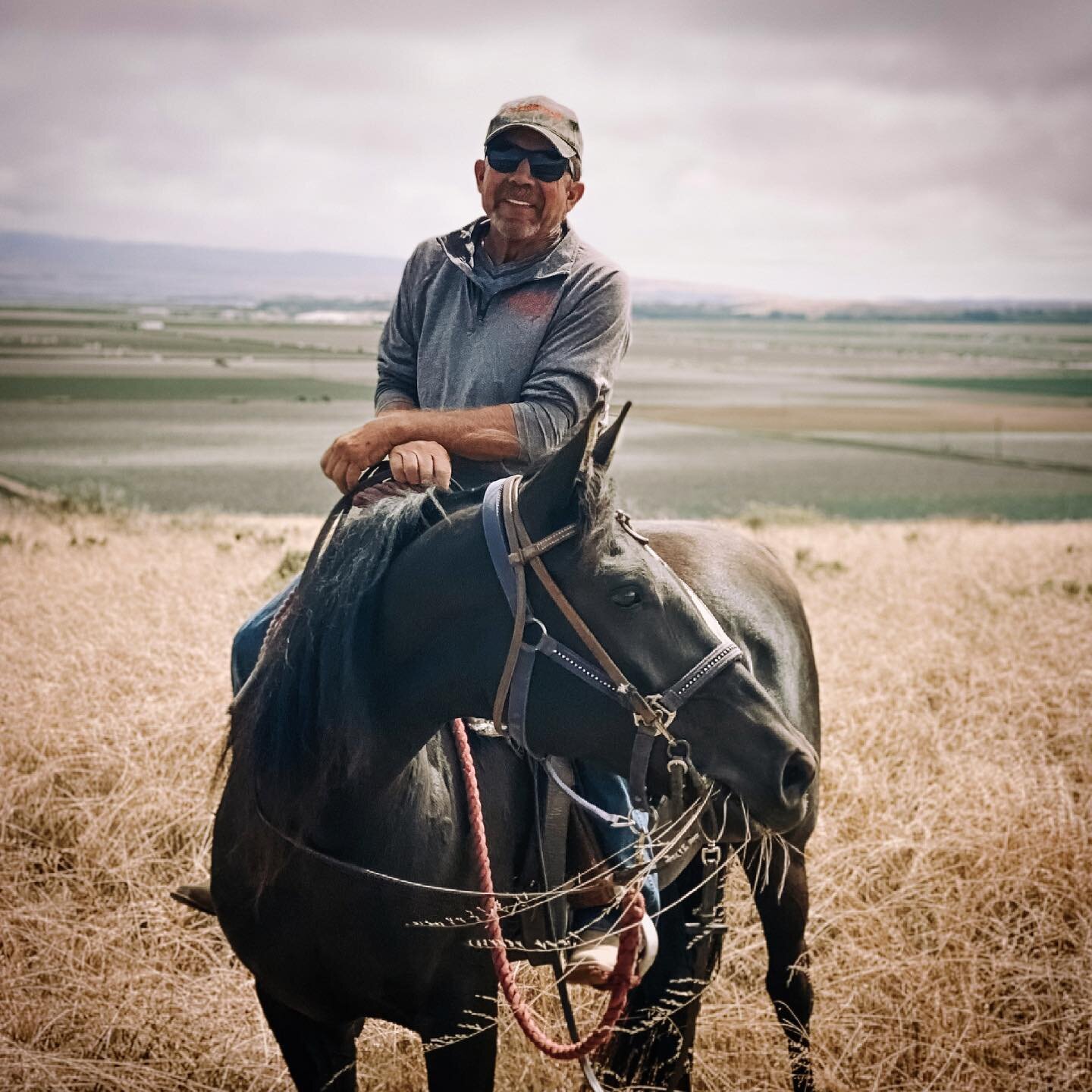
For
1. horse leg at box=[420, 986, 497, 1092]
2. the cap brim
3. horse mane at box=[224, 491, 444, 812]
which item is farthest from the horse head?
the cap brim

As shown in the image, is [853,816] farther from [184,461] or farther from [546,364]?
[184,461]

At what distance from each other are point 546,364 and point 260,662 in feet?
4.30

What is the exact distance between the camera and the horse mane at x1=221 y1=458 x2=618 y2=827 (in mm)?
2764

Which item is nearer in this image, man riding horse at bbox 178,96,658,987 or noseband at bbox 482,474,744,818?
noseband at bbox 482,474,744,818

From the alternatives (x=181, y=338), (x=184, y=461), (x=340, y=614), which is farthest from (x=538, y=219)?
(x=181, y=338)

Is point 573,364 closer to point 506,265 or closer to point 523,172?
point 506,265

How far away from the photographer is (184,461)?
37.2m

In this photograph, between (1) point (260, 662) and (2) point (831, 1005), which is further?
(2) point (831, 1005)

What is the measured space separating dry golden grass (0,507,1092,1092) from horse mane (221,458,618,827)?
2059 mm

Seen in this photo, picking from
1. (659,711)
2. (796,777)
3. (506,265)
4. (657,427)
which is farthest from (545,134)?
(657,427)

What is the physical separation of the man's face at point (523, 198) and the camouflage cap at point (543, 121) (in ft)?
0.14

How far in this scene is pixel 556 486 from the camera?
253cm

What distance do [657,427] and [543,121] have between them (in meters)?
60.5

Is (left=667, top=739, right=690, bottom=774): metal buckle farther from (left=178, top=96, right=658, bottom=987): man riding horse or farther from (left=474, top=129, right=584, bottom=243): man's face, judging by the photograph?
(left=474, top=129, right=584, bottom=243): man's face
